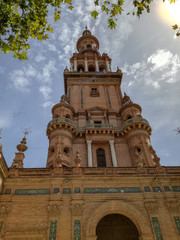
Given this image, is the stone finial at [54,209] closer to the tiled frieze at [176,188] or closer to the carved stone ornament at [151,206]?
the carved stone ornament at [151,206]

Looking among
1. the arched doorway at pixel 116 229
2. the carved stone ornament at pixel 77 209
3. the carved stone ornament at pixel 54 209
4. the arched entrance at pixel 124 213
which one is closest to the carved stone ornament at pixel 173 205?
the arched entrance at pixel 124 213

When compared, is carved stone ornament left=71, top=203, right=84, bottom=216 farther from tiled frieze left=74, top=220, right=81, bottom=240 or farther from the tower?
the tower

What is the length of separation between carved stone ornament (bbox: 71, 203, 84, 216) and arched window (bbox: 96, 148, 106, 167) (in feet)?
27.9

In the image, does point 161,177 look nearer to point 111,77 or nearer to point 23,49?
point 23,49

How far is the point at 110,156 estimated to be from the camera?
22.7 metres

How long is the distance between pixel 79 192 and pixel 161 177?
19.8ft

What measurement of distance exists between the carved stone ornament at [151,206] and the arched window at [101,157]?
837cm

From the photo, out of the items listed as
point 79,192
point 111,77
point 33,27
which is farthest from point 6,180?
point 111,77

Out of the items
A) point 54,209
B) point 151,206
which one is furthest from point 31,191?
point 151,206

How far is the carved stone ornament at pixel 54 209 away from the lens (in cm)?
1363

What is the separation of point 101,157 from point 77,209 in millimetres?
9704

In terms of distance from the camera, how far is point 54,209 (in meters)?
13.7

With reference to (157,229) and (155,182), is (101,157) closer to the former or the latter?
(155,182)

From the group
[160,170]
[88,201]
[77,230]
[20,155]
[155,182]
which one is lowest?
[77,230]
